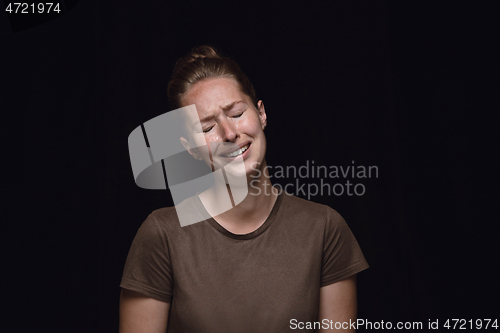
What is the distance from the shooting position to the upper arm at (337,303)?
4.86 feet

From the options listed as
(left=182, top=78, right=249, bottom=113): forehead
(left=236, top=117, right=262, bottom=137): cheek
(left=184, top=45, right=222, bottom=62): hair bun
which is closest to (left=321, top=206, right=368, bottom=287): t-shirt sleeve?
(left=236, top=117, right=262, bottom=137): cheek

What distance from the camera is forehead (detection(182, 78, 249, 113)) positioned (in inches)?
54.6

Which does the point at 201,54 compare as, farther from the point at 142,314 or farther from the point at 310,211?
the point at 142,314

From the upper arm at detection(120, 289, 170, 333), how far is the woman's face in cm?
41

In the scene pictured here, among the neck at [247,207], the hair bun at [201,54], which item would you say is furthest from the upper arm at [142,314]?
the hair bun at [201,54]

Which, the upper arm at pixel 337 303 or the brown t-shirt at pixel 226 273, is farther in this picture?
the upper arm at pixel 337 303

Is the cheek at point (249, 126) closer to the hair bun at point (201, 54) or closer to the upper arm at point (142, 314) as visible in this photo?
the hair bun at point (201, 54)

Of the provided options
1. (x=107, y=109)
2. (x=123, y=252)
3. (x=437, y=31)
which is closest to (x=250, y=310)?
(x=123, y=252)

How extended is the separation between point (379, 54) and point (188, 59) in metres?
0.71

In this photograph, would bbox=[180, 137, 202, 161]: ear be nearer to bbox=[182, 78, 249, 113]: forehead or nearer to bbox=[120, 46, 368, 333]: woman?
bbox=[120, 46, 368, 333]: woman

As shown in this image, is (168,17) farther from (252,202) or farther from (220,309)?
(220,309)

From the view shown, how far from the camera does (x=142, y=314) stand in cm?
139

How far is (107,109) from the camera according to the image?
1.74 metres

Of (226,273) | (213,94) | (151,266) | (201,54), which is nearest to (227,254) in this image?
(226,273)
